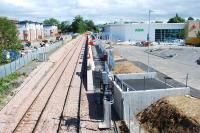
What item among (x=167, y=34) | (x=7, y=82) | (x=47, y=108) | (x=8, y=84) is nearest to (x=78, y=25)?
(x=167, y=34)

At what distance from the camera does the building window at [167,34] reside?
317ft

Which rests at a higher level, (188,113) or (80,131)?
(188,113)

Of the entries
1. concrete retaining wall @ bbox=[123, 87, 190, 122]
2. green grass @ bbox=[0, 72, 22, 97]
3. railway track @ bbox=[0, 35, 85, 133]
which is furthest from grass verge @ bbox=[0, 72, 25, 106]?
concrete retaining wall @ bbox=[123, 87, 190, 122]

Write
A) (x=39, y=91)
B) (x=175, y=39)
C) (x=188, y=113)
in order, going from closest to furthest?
(x=188, y=113), (x=39, y=91), (x=175, y=39)

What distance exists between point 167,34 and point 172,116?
273ft

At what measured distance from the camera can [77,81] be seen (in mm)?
32938

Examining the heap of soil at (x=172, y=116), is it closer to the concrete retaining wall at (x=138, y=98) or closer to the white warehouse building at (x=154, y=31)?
the concrete retaining wall at (x=138, y=98)

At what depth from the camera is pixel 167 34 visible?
97312 millimetres

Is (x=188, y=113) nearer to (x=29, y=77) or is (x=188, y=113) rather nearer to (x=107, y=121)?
(x=107, y=121)

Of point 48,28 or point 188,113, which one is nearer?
point 188,113

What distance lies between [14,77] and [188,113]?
22.7 meters

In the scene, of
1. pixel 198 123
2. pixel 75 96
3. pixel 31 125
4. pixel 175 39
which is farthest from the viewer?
pixel 175 39

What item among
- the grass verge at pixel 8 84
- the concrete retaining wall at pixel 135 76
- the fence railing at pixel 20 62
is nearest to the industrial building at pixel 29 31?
the fence railing at pixel 20 62

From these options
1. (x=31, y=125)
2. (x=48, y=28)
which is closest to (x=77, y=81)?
(x=31, y=125)
